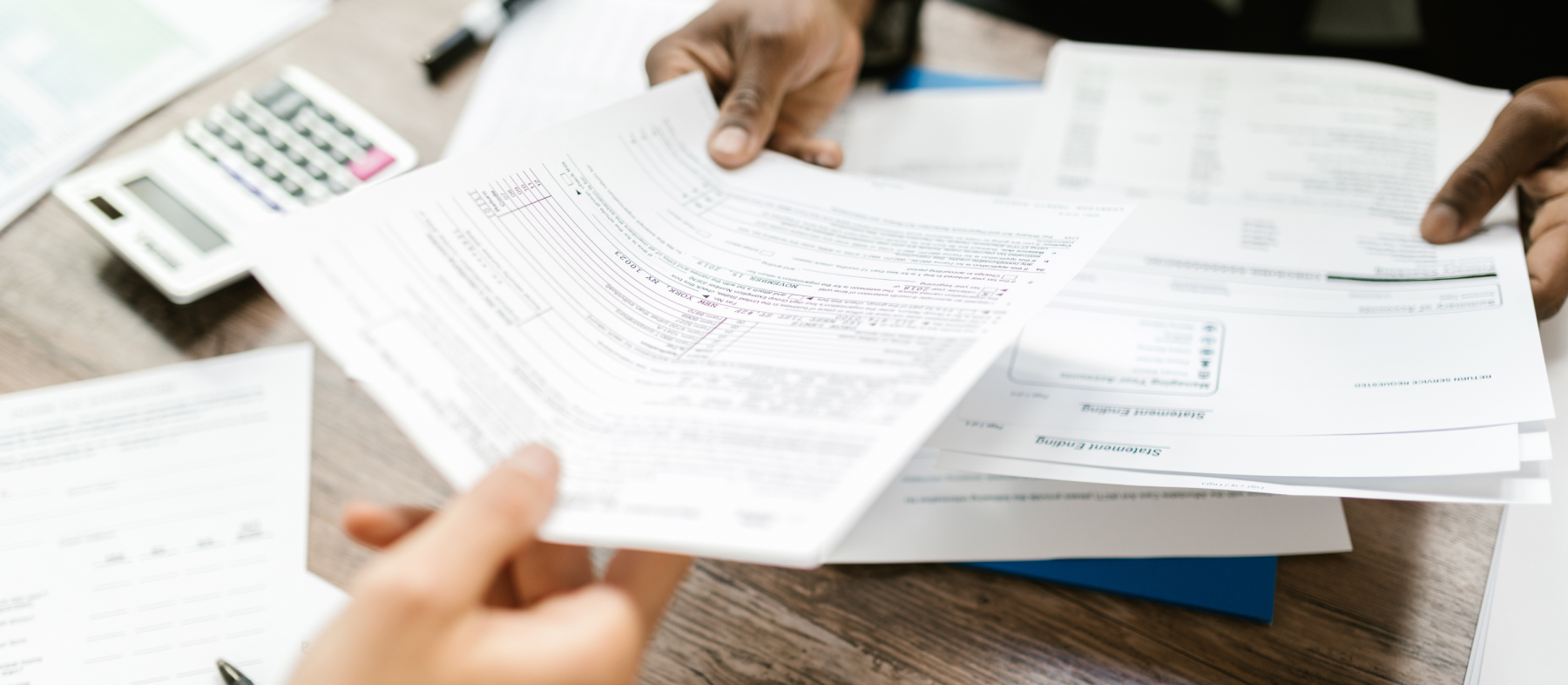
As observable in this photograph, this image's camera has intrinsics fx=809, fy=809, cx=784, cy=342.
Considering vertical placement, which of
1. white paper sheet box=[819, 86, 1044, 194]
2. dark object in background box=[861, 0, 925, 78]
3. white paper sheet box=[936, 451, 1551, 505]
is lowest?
white paper sheet box=[936, 451, 1551, 505]

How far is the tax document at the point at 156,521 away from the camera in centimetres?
48

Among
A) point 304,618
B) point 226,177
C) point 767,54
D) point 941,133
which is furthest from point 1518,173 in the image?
point 226,177

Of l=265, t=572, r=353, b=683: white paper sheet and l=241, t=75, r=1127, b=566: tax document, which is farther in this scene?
l=265, t=572, r=353, b=683: white paper sheet

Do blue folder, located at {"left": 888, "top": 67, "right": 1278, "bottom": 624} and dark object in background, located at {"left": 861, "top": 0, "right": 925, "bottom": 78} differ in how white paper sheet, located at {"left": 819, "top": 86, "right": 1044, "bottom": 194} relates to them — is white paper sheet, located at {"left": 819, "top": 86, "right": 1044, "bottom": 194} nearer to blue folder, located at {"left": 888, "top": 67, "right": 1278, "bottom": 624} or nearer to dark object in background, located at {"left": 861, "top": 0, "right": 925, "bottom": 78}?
dark object in background, located at {"left": 861, "top": 0, "right": 925, "bottom": 78}

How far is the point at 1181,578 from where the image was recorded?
19.0 inches

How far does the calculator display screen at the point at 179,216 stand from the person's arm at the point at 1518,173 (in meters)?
0.88

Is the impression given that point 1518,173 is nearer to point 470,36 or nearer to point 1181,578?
point 1181,578

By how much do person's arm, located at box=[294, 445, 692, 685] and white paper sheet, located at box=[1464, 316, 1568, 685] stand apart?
1.41ft

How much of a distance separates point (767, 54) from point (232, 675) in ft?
1.77

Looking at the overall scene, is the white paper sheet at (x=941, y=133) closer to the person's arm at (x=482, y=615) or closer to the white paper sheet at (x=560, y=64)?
the white paper sheet at (x=560, y=64)

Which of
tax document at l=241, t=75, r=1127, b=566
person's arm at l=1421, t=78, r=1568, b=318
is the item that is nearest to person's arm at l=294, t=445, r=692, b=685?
tax document at l=241, t=75, r=1127, b=566

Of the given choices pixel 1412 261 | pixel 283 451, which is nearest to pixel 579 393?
pixel 283 451


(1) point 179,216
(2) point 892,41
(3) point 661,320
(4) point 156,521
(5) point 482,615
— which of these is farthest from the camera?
(2) point 892,41

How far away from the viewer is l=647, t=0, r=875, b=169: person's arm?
2.02ft
